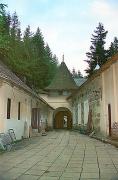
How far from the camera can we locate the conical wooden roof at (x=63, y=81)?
40.9 metres

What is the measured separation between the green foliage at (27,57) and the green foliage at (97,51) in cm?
629

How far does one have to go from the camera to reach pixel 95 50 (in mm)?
47938

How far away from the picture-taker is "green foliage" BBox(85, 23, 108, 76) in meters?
46.8

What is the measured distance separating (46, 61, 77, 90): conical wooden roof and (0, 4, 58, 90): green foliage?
2.41m

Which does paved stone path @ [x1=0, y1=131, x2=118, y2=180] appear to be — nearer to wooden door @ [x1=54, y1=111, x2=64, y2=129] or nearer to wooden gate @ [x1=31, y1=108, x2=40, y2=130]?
wooden gate @ [x1=31, y1=108, x2=40, y2=130]

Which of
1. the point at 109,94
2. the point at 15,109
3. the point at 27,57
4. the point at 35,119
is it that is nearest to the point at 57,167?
the point at 15,109

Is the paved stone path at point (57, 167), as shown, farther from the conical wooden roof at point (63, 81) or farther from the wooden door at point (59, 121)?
the wooden door at point (59, 121)

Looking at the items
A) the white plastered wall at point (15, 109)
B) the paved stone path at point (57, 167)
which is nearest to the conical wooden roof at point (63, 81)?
the white plastered wall at point (15, 109)

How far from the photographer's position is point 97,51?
47.1 metres

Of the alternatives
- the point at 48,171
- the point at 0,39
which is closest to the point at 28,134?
the point at 0,39

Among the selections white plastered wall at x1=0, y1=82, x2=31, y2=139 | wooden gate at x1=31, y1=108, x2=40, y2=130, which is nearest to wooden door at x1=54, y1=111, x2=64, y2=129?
wooden gate at x1=31, y1=108, x2=40, y2=130

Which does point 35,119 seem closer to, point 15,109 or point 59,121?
point 15,109

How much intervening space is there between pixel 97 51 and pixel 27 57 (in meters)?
11.6

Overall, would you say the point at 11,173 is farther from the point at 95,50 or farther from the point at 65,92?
the point at 95,50
